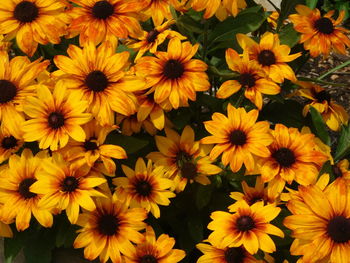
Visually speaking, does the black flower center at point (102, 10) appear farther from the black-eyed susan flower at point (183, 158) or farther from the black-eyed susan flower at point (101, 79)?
the black-eyed susan flower at point (183, 158)

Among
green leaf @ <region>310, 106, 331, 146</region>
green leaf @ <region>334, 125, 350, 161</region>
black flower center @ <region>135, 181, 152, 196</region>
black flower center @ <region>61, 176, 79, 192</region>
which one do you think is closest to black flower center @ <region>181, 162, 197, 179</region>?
black flower center @ <region>135, 181, 152, 196</region>

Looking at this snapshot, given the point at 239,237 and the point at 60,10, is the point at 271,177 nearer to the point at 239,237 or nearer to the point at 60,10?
the point at 239,237

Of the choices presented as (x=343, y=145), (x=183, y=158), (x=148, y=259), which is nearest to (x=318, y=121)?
(x=343, y=145)

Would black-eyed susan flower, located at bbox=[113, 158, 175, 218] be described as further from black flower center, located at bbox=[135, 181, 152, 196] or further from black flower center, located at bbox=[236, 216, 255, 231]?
black flower center, located at bbox=[236, 216, 255, 231]

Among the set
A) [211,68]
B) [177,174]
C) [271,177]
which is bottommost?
[177,174]

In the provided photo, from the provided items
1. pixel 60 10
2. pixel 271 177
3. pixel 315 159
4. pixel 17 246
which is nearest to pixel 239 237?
pixel 271 177

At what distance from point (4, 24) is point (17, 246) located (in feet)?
2.00

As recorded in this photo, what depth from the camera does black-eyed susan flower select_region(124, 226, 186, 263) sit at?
1.31 m

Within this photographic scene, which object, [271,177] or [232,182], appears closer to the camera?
[271,177]

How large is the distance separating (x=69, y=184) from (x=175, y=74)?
15.6 inches

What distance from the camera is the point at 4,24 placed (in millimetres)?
1421

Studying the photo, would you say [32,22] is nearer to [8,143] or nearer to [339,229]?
[8,143]

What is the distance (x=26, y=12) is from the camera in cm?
143

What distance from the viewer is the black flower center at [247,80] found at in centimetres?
143
